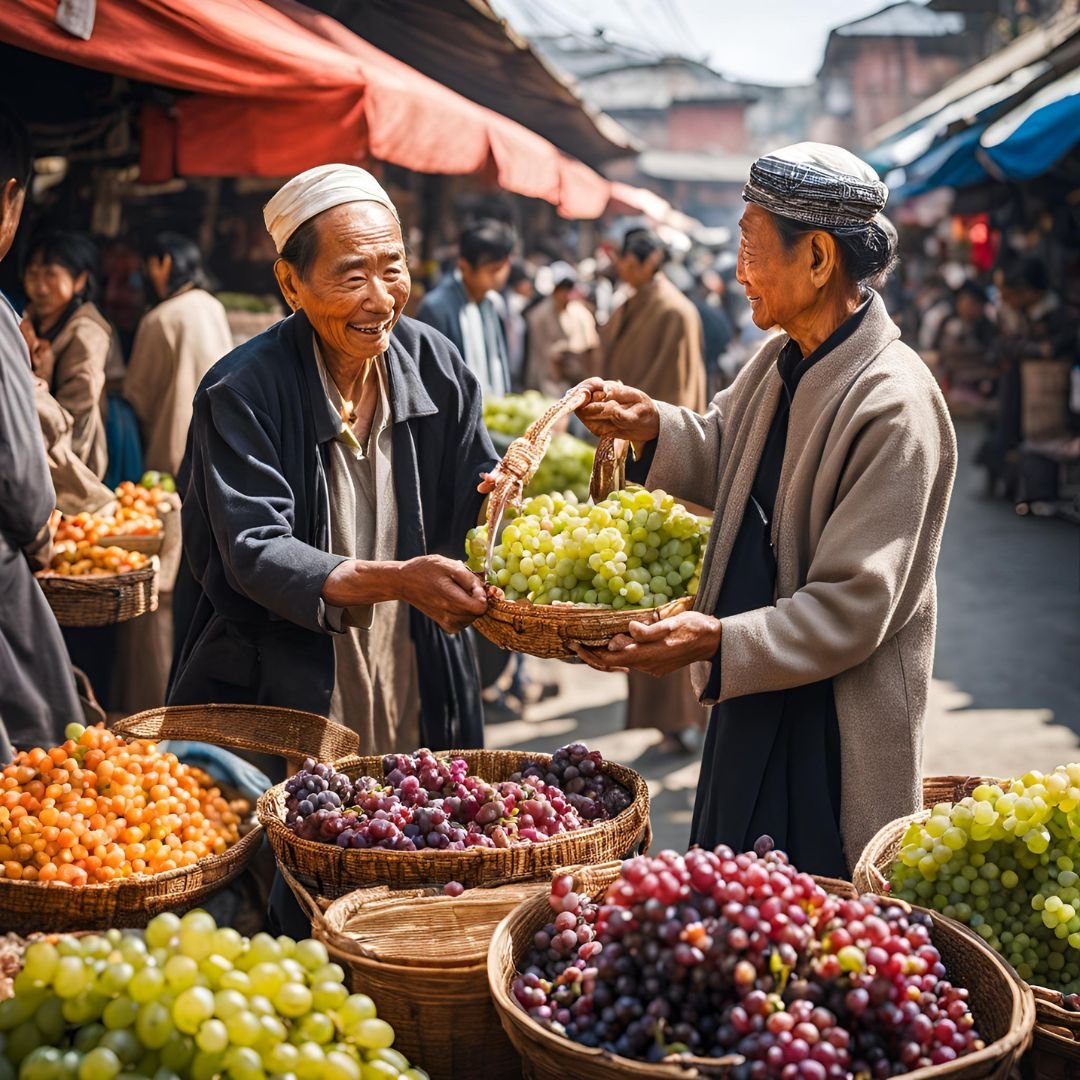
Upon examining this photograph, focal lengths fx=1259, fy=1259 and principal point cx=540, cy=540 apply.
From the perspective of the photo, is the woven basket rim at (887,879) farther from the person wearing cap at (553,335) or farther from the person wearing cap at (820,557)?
the person wearing cap at (553,335)

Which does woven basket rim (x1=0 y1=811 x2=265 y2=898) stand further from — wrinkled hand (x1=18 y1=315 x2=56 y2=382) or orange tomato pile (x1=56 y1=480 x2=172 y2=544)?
wrinkled hand (x1=18 y1=315 x2=56 y2=382)

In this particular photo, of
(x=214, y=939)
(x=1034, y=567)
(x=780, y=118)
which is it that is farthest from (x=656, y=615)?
(x=780, y=118)

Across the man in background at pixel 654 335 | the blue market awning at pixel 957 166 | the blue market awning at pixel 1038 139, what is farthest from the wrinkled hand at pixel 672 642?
the blue market awning at pixel 957 166

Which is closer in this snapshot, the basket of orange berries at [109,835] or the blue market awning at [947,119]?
the basket of orange berries at [109,835]

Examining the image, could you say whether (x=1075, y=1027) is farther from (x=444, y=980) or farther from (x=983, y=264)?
(x=983, y=264)

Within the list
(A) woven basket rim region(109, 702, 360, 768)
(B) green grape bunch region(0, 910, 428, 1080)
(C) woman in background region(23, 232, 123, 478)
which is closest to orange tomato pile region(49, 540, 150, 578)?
(C) woman in background region(23, 232, 123, 478)

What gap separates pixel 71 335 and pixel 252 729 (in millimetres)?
3494

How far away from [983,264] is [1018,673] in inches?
562

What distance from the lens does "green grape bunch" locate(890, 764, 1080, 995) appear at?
208cm

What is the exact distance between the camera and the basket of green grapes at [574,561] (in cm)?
254

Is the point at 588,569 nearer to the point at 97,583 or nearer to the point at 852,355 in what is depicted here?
the point at 852,355

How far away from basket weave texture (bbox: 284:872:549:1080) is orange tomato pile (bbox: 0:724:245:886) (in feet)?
1.70

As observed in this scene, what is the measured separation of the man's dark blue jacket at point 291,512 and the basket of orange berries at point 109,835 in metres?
0.37

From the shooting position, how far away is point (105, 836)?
2.40m
